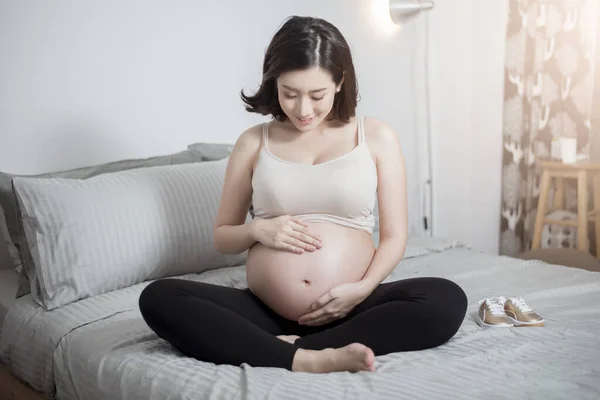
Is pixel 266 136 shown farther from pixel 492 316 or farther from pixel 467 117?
pixel 467 117

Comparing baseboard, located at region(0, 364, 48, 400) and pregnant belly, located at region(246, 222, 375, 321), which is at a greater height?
pregnant belly, located at region(246, 222, 375, 321)

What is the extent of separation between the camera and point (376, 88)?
10.0 feet

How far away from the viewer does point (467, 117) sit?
3.51 metres

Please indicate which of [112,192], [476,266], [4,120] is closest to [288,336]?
[112,192]

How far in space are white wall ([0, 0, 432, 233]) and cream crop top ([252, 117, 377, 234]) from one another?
0.85 meters

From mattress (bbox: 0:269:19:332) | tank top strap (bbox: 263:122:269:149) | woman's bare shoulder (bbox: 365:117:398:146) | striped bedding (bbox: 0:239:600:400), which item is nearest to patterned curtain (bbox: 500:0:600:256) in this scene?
striped bedding (bbox: 0:239:600:400)

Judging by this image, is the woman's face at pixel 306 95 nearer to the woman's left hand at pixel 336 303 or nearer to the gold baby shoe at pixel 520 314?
the woman's left hand at pixel 336 303

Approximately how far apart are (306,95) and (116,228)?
2.16 ft

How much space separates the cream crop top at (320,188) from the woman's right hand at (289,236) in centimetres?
5

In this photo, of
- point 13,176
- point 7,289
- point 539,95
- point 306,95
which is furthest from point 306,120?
point 539,95

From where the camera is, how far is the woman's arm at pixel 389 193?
1459 millimetres

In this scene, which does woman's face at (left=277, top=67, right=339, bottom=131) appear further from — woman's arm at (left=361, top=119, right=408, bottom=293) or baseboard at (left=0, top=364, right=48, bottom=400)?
baseboard at (left=0, top=364, right=48, bottom=400)

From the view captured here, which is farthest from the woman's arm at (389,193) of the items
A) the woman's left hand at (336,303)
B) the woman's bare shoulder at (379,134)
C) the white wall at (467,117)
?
the white wall at (467,117)

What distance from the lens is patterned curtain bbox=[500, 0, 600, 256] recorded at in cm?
306
